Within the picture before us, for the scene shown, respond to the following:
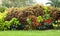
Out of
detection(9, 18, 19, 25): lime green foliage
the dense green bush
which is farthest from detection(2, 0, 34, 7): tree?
detection(9, 18, 19, 25): lime green foliage

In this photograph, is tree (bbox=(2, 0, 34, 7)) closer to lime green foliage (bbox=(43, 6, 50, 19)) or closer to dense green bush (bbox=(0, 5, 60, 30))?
dense green bush (bbox=(0, 5, 60, 30))

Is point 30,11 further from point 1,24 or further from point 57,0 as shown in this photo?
point 57,0

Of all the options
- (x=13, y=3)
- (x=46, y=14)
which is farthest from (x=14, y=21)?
(x=13, y=3)

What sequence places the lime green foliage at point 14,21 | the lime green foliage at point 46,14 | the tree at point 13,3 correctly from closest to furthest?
the lime green foliage at point 14,21 < the lime green foliage at point 46,14 < the tree at point 13,3

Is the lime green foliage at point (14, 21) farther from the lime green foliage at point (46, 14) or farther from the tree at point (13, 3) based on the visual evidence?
the tree at point (13, 3)

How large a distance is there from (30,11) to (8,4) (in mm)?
11989

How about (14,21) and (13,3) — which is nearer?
(14,21)

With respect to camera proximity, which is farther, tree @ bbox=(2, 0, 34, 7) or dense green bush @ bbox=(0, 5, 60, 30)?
tree @ bbox=(2, 0, 34, 7)

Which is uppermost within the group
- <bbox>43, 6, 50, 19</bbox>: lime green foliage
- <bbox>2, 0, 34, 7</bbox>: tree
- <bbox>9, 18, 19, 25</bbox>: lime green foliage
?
<bbox>43, 6, 50, 19</bbox>: lime green foliage

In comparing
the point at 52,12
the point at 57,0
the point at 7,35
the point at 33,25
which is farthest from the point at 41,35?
the point at 57,0

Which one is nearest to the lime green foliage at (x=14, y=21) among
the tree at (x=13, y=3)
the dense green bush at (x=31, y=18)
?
the dense green bush at (x=31, y=18)

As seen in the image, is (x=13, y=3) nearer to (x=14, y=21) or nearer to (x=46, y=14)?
(x=46, y=14)

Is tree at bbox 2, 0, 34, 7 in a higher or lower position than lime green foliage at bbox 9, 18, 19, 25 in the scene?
lower

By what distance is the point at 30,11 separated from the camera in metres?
15.2
